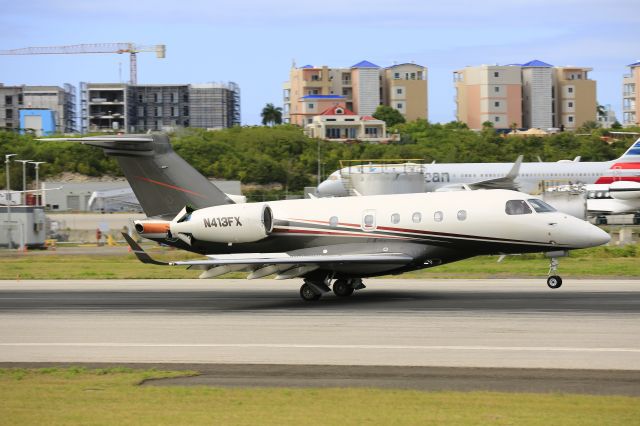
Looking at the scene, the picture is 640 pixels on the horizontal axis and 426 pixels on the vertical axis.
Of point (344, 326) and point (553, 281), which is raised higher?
point (553, 281)

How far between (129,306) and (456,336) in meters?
9.76

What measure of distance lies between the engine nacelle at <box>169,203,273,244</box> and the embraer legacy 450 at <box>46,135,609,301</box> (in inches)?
1.1

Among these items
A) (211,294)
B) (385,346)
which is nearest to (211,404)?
(385,346)

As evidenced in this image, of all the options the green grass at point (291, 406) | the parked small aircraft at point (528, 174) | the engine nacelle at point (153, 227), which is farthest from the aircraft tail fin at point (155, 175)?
the parked small aircraft at point (528, 174)

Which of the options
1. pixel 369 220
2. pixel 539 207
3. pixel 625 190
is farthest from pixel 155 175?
pixel 625 190

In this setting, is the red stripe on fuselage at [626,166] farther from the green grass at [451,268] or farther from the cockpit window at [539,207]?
the cockpit window at [539,207]

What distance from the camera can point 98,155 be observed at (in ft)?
338

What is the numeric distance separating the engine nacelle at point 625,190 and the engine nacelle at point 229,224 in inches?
1843

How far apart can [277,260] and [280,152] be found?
93.2 meters

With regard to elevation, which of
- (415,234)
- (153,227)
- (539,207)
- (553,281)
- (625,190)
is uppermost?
(625,190)

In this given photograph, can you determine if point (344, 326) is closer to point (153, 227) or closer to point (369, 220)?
point (369, 220)

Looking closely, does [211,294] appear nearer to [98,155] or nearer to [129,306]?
[129,306]

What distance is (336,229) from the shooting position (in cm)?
2628

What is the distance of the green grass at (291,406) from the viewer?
11992 mm
